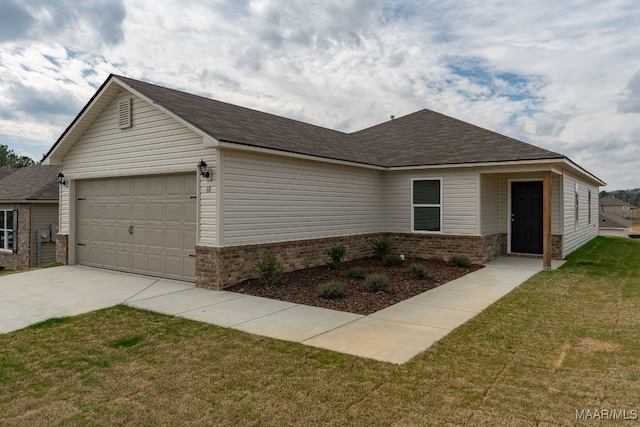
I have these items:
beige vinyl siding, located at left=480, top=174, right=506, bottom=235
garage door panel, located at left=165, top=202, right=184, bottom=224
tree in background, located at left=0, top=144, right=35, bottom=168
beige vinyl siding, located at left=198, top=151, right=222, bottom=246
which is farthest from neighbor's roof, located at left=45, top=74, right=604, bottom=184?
tree in background, located at left=0, top=144, right=35, bottom=168

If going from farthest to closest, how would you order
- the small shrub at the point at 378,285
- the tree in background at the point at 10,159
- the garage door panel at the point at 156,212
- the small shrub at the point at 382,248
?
1. the tree in background at the point at 10,159
2. the small shrub at the point at 382,248
3. the garage door panel at the point at 156,212
4. the small shrub at the point at 378,285

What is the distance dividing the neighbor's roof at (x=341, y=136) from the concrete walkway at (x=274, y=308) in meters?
3.30

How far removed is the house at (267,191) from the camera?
897 cm

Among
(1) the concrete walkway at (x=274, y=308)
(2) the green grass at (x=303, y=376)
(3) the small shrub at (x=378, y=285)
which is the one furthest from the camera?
(3) the small shrub at (x=378, y=285)

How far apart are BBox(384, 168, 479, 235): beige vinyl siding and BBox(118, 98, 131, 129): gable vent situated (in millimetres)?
7947

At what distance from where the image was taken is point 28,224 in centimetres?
1697

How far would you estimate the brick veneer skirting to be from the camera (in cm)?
863

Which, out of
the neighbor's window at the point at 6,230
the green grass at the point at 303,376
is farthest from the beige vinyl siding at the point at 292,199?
the neighbor's window at the point at 6,230

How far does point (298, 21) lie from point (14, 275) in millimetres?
9977

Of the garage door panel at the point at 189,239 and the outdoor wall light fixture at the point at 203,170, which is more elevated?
the outdoor wall light fixture at the point at 203,170

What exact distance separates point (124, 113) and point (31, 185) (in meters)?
11.2

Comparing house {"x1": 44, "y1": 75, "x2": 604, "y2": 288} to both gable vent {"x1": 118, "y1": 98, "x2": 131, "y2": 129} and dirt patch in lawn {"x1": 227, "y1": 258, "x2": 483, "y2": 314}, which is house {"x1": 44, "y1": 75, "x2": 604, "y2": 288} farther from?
dirt patch in lawn {"x1": 227, "y1": 258, "x2": 483, "y2": 314}

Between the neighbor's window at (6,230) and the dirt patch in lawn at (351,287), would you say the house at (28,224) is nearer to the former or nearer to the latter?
the neighbor's window at (6,230)

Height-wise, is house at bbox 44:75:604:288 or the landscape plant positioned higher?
house at bbox 44:75:604:288
